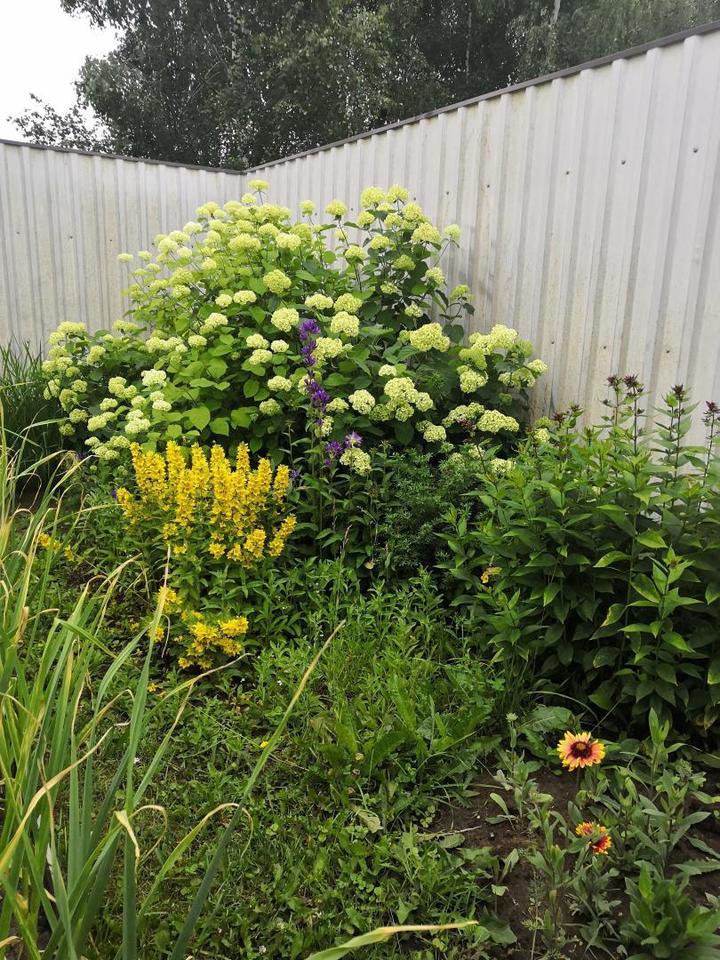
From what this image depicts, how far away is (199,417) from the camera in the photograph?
3141 millimetres

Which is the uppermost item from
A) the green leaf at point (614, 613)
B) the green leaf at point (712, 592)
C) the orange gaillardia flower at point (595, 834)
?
the green leaf at point (712, 592)

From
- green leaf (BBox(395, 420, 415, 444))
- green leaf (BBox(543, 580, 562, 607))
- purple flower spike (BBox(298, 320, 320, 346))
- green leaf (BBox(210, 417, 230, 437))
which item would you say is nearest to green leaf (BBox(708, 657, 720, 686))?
green leaf (BBox(543, 580, 562, 607))

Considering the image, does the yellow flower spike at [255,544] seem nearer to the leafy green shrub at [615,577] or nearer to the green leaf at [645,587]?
the leafy green shrub at [615,577]

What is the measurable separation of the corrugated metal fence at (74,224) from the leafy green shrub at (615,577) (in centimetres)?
510

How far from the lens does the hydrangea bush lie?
309 centimetres

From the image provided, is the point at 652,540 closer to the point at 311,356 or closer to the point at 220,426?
the point at 311,356

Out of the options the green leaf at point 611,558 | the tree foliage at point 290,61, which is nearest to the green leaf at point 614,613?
the green leaf at point 611,558

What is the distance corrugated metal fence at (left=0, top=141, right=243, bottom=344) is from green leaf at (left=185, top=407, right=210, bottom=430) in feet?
11.6

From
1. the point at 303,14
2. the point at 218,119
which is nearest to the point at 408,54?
the point at 303,14

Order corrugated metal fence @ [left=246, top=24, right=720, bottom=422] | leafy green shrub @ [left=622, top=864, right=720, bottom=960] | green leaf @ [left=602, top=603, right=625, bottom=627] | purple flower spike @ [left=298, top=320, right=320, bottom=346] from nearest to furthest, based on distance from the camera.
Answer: leafy green shrub @ [left=622, top=864, right=720, bottom=960] → green leaf @ [left=602, top=603, right=625, bottom=627] → corrugated metal fence @ [left=246, top=24, right=720, bottom=422] → purple flower spike @ [left=298, top=320, right=320, bottom=346]

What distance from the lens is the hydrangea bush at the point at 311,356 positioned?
3.09 meters

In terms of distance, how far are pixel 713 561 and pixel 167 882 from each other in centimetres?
159

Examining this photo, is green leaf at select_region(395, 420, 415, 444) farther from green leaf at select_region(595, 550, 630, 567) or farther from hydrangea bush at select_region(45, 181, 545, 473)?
green leaf at select_region(595, 550, 630, 567)

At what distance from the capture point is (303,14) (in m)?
14.6
